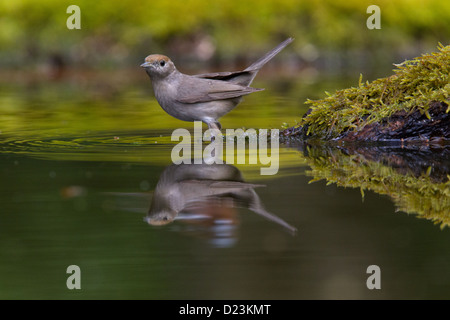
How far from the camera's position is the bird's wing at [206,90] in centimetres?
727

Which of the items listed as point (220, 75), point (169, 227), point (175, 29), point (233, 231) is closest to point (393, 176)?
point (233, 231)

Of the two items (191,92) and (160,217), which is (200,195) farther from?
(191,92)

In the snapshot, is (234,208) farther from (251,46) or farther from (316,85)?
(251,46)

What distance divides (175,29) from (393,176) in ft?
42.3

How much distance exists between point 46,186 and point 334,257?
235 cm

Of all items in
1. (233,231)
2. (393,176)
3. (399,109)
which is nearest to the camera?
(233,231)

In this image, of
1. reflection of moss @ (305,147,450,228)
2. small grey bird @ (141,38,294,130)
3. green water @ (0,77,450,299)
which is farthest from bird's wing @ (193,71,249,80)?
reflection of moss @ (305,147,450,228)

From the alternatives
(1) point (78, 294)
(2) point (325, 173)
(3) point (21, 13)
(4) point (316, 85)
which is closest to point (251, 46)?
(4) point (316, 85)

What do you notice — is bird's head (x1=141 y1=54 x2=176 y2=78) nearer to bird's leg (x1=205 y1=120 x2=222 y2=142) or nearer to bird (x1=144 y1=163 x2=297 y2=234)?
bird's leg (x1=205 y1=120 x2=222 y2=142)

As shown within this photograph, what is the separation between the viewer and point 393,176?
5.08 metres

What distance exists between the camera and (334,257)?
3275 millimetres

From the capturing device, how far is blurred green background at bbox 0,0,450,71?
1734 centimetres

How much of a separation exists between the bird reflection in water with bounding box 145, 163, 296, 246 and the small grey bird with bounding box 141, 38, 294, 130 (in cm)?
188

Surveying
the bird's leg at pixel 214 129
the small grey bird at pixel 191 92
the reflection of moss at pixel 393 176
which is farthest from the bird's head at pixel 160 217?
the bird's leg at pixel 214 129
